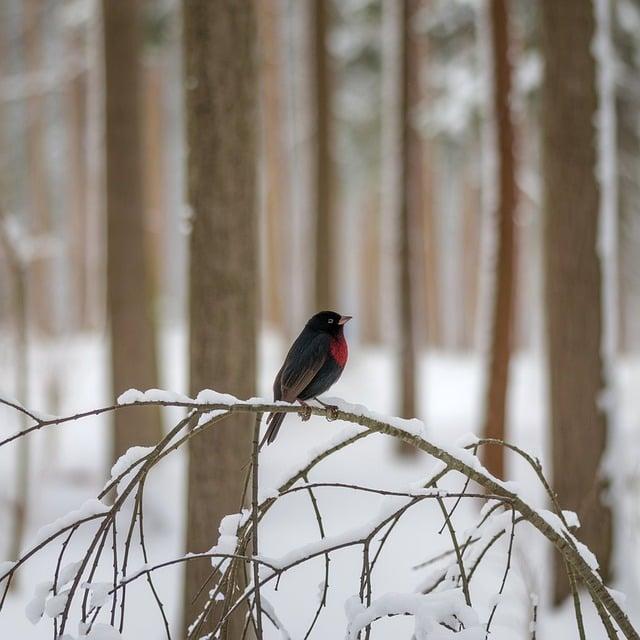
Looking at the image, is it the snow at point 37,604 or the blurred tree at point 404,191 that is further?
the blurred tree at point 404,191

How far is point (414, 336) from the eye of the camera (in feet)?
30.1

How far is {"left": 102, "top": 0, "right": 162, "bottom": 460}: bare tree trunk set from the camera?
7242mm

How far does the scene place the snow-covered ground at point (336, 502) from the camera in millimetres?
4328

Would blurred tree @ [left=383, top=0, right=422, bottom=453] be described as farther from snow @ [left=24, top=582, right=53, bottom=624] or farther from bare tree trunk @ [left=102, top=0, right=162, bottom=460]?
snow @ [left=24, top=582, right=53, bottom=624]

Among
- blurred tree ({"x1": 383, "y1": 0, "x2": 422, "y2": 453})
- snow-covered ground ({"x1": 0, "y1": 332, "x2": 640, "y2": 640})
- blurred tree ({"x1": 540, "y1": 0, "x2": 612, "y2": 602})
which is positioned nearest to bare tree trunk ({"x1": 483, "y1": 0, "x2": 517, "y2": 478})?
snow-covered ground ({"x1": 0, "y1": 332, "x2": 640, "y2": 640})

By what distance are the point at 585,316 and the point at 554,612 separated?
Result: 6.54 feet

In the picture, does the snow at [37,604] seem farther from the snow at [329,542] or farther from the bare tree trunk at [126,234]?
the bare tree trunk at [126,234]

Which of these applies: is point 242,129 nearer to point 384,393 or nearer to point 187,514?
point 187,514

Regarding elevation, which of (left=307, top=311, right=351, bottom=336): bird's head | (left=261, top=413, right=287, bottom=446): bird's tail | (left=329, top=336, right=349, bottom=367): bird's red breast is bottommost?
(left=261, top=413, right=287, bottom=446): bird's tail

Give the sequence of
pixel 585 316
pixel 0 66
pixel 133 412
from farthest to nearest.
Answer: pixel 0 66 → pixel 133 412 → pixel 585 316

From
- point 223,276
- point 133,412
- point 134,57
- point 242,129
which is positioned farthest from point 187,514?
point 134,57

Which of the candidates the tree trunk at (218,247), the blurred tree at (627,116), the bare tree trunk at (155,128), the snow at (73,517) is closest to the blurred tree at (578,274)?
the tree trunk at (218,247)

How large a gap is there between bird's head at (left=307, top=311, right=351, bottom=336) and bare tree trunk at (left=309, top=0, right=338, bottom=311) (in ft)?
26.1

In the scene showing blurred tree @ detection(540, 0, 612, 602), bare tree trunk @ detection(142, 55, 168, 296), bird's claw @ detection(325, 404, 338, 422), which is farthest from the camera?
bare tree trunk @ detection(142, 55, 168, 296)
